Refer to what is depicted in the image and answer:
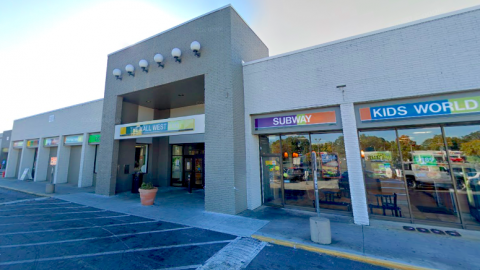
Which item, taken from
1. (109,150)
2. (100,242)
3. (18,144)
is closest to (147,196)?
(100,242)

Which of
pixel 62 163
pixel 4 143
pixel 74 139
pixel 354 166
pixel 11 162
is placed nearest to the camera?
pixel 354 166

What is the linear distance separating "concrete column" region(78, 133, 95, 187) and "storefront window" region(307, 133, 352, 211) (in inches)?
637

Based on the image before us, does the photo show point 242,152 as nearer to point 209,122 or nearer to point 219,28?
point 209,122

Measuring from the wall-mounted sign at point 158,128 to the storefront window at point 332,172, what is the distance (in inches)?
224

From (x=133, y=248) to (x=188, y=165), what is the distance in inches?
367

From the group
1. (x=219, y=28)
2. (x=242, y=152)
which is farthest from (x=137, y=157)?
(x=219, y=28)

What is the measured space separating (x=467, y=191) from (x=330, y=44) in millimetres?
6662

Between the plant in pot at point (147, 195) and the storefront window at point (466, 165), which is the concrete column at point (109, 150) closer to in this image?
the plant in pot at point (147, 195)

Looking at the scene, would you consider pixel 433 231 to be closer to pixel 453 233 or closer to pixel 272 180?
pixel 453 233

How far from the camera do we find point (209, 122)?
8523mm

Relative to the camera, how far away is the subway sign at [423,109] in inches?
228

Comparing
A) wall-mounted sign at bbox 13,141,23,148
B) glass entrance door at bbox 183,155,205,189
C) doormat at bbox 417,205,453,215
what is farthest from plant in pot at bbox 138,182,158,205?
wall-mounted sign at bbox 13,141,23,148

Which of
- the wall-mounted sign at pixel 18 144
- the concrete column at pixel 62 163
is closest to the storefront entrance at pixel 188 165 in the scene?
the concrete column at pixel 62 163

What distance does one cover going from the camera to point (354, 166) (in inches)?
268
